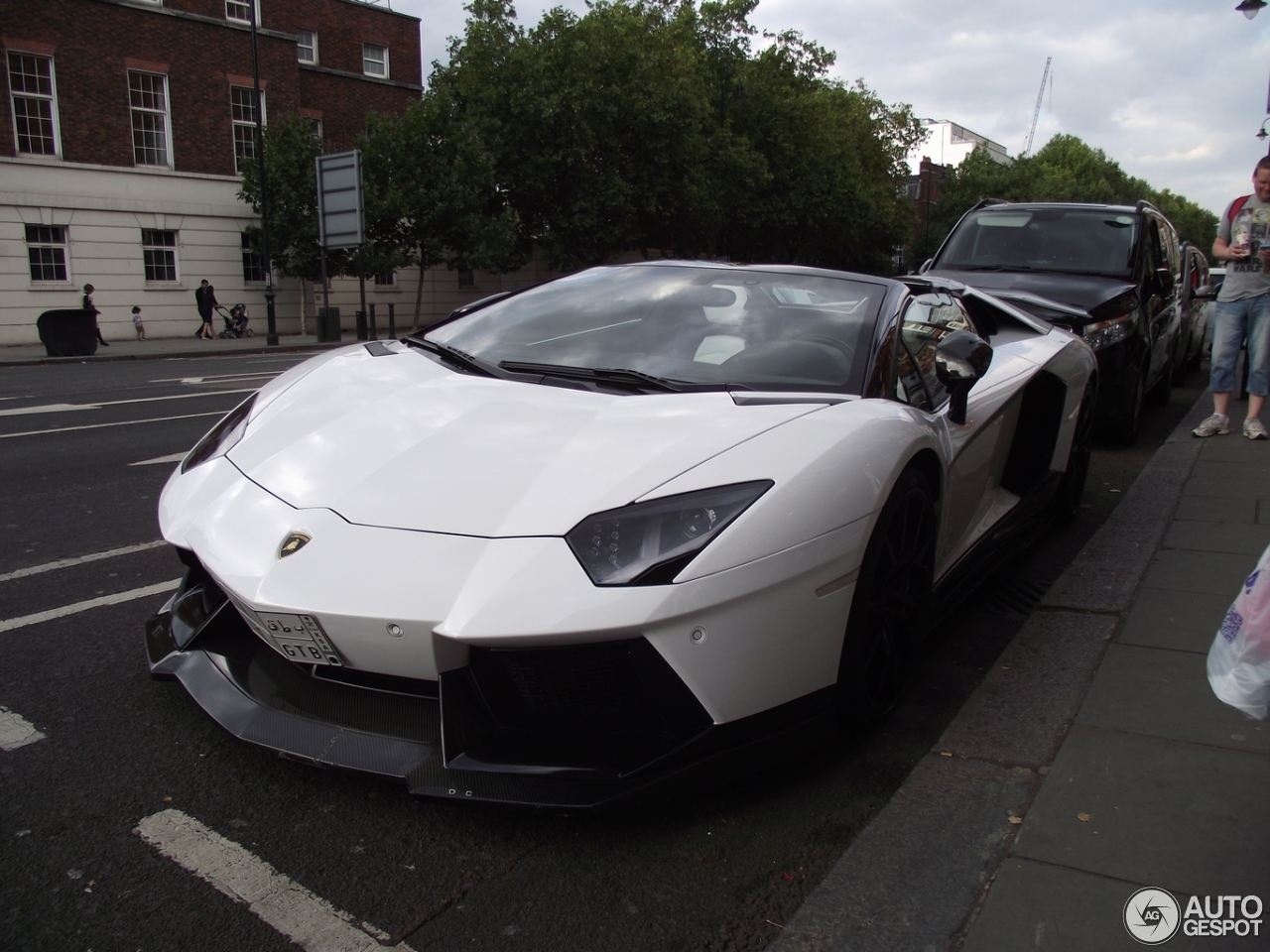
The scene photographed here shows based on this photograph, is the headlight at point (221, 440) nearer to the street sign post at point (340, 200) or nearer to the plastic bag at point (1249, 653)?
the plastic bag at point (1249, 653)

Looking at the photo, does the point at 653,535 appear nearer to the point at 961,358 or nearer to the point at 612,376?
the point at 612,376

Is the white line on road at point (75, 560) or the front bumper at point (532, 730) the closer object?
the front bumper at point (532, 730)

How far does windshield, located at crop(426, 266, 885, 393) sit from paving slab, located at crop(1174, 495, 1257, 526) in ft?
8.79

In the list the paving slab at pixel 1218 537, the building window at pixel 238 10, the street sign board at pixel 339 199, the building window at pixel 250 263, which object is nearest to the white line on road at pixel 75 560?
the paving slab at pixel 1218 537

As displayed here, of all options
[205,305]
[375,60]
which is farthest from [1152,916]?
[375,60]

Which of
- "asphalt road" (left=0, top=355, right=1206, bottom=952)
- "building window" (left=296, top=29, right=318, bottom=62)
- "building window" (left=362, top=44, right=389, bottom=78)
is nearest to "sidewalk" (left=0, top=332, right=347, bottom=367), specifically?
"building window" (left=296, top=29, right=318, bottom=62)

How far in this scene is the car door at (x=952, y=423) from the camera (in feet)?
10.6

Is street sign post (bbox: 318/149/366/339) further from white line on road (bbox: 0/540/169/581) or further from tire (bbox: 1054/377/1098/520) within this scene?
tire (bbox: 1054/377/1098/520)

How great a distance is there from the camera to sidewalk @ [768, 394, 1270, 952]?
197 cm

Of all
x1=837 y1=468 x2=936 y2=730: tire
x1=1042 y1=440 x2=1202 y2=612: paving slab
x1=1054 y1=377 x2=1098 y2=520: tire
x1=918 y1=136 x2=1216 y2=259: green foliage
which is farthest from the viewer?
x1=918 y1=136 x2=1216 y2=259: green foliage

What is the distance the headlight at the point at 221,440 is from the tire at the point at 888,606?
182cm

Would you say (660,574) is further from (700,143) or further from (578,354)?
(700,143)

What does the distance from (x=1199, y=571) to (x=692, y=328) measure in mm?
2432

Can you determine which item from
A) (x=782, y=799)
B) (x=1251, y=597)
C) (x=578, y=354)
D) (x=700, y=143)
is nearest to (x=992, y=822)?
(x=782, y=799)
